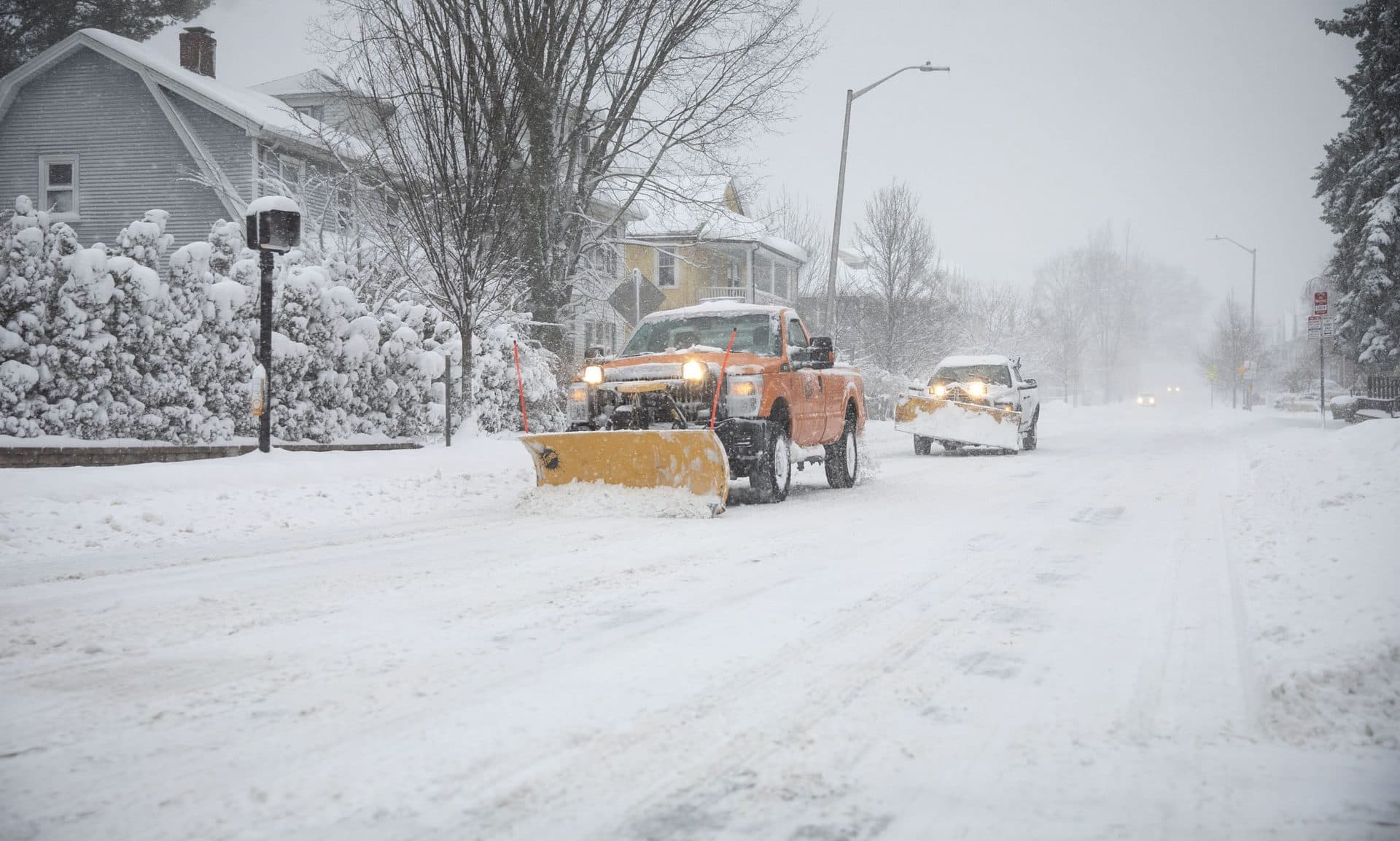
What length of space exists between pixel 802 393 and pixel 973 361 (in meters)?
9.65

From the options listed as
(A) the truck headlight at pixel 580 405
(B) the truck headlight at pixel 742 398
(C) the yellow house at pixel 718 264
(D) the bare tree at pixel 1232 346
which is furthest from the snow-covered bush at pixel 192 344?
(D) the bare tree at pixel 1232 346

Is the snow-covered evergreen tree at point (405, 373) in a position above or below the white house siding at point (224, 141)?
below

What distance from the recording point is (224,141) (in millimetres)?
26375

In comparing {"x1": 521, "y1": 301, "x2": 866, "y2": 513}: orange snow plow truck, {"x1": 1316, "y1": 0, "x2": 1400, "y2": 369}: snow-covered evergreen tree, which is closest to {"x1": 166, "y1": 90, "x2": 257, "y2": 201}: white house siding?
{"x1": 521, "y1": 301, "x2": 866, "y2": 513}: orange snow plow truck

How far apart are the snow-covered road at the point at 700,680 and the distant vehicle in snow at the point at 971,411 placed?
9.70 meters

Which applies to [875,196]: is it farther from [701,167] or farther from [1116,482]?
[1116,482]

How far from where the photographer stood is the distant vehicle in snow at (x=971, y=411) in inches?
694

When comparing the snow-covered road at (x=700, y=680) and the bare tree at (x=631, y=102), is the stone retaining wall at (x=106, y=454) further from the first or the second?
the bare tree at (x=631, y=102)

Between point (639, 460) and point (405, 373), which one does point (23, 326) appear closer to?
point (405, 373)

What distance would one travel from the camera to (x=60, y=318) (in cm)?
1128

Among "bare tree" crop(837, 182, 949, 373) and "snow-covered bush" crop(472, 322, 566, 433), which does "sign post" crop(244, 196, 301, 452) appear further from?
"bare tree" crop(837, 182, 949, 373)

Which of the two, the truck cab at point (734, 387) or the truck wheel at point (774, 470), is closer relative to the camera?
the truck cab at point (734, 387)

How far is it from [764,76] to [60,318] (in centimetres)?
1321

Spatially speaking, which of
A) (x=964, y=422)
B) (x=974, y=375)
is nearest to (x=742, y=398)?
(x=964, y=422)
